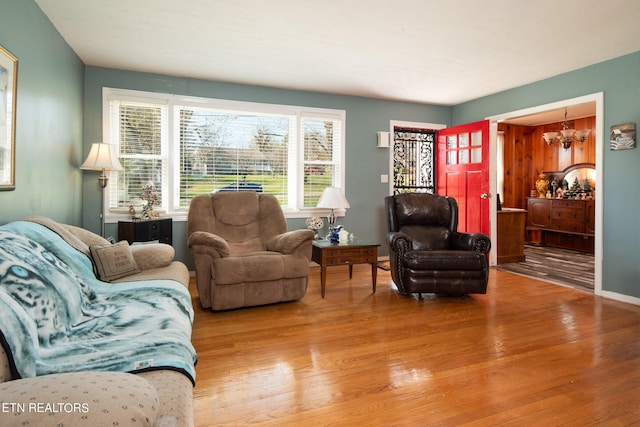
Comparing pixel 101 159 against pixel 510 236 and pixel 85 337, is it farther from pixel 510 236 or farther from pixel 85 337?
pixel 510 236

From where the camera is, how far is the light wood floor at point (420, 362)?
5.72 ft

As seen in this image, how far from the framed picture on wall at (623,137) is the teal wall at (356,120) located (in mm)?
2500

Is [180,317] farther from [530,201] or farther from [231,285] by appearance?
[530,201]

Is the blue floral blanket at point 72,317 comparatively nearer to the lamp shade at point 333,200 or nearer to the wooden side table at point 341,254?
the wooden side table at point 341,254

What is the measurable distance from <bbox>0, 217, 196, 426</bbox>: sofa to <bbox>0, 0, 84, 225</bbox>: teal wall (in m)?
0.51

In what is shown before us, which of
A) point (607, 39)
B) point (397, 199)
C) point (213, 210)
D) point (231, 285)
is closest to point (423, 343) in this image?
point (231, 285)

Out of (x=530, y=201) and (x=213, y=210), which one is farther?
(x=530, y=201)

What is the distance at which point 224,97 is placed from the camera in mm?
4578

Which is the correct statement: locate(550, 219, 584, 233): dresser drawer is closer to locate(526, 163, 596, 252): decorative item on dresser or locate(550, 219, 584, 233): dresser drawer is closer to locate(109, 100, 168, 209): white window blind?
locate(526, 163, 596, 252): decorative item on dresser

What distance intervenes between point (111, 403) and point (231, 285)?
7.91ft

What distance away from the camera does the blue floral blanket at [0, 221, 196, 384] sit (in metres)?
1.19

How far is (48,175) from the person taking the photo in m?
3.00

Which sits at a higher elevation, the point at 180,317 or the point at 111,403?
the point at 111,403

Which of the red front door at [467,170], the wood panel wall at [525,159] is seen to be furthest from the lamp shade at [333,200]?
the wood panel wall at [525,159]
